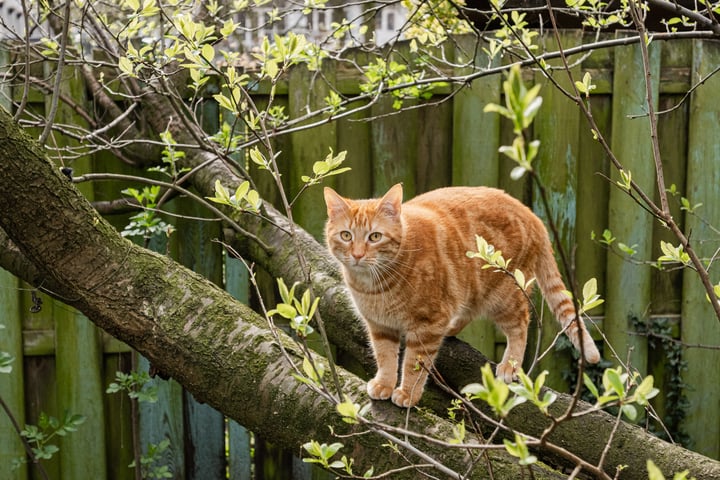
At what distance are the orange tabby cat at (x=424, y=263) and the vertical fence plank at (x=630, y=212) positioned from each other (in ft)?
3.09

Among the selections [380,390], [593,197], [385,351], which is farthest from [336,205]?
[593,197]

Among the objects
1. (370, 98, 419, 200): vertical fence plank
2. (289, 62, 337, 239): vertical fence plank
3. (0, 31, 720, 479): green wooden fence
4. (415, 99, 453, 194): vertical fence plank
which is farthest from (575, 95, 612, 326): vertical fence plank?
(289, 62, 337, 239): vertical fence plank

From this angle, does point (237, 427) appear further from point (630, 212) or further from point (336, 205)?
point (630, 212)

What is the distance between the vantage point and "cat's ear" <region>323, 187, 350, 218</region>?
8.68ft

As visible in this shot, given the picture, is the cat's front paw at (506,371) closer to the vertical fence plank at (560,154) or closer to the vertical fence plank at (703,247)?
the vertical fence plank at (560,154)

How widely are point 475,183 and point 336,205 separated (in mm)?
1118

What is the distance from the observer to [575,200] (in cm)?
365

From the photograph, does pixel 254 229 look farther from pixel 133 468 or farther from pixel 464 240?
pixel 133 468

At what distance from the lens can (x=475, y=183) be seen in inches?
141

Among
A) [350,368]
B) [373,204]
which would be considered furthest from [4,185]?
[350,368]

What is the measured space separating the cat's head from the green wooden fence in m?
0.88

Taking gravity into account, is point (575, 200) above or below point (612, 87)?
below

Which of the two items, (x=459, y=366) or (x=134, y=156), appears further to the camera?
(x=134, y=156)

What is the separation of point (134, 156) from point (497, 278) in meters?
1.77
